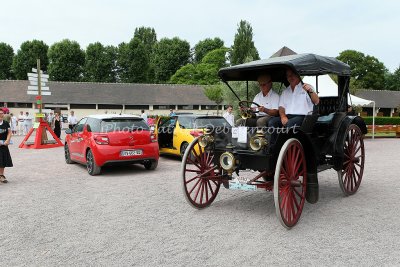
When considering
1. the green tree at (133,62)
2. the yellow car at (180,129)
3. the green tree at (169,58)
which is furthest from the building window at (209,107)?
the yellow car at (180,129)

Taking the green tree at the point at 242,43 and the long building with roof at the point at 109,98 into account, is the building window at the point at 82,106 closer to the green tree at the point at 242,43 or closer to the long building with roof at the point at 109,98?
the long building with roof at the point at 109,98

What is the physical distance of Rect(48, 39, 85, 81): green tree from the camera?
65.5 m

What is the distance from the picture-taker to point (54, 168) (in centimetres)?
1037

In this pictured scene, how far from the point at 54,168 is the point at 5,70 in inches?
2728

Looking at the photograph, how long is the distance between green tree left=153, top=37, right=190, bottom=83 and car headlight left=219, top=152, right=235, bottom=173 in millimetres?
68804

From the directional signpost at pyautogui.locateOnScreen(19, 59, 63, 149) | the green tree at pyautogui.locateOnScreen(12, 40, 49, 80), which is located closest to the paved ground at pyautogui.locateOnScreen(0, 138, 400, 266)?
the directional signpost at pyautogui.locateOnScreen(19, 59, 63, 149)

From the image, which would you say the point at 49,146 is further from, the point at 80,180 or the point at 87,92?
the point at 87,92

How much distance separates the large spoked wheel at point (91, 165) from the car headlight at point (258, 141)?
5.23 metres

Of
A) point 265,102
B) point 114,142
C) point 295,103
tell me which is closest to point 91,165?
point 114,142

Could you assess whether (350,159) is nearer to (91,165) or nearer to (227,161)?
(227,161)

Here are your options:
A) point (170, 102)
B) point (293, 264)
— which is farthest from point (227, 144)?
point (170, 102)

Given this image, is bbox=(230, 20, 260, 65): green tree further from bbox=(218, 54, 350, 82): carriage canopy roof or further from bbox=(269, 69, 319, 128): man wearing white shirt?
Answer: bbox=(269, 69, 319, 128): man wearing white shirt

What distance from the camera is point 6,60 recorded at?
227 feet

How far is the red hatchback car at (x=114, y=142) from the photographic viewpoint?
352 inches
